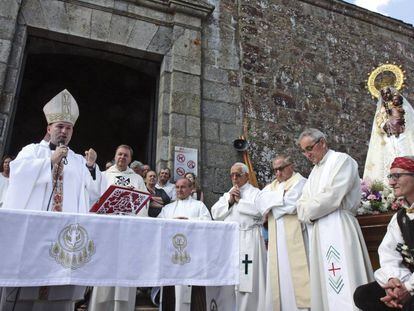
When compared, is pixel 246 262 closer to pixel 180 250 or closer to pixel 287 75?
pixel 180 250

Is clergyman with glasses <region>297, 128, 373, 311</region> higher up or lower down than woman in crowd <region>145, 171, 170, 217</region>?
lower down

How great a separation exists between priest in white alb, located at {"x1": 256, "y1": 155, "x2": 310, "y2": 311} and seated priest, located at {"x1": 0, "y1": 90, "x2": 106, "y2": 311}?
169 centimetres

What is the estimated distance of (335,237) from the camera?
11.0 feet

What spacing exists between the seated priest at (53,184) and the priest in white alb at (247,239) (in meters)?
1.48

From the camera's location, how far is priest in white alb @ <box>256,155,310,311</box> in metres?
3.67

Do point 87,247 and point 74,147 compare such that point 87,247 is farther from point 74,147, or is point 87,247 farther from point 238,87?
point 74,147

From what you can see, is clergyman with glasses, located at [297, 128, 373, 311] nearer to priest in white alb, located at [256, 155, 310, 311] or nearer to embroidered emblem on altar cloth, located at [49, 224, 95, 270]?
priest in white alb, located at [256, 155, 310, 311]

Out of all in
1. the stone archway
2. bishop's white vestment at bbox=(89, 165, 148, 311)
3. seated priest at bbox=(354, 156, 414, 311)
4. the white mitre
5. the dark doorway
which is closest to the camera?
seated priest at bbox=(354, 156, 414, 311)

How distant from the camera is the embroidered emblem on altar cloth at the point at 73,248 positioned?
2357 mm

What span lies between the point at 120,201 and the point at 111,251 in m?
0.61

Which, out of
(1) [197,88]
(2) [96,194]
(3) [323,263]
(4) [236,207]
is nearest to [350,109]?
(1) [197,88]

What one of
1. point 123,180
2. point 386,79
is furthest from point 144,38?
point 386,79

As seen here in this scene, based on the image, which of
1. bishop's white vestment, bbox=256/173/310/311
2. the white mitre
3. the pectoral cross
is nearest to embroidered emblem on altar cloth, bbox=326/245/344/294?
bishop's white vestment, bbox=256/173/310/311

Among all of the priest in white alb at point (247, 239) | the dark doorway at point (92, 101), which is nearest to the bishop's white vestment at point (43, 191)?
the priest in white alb at point (247, 239)
